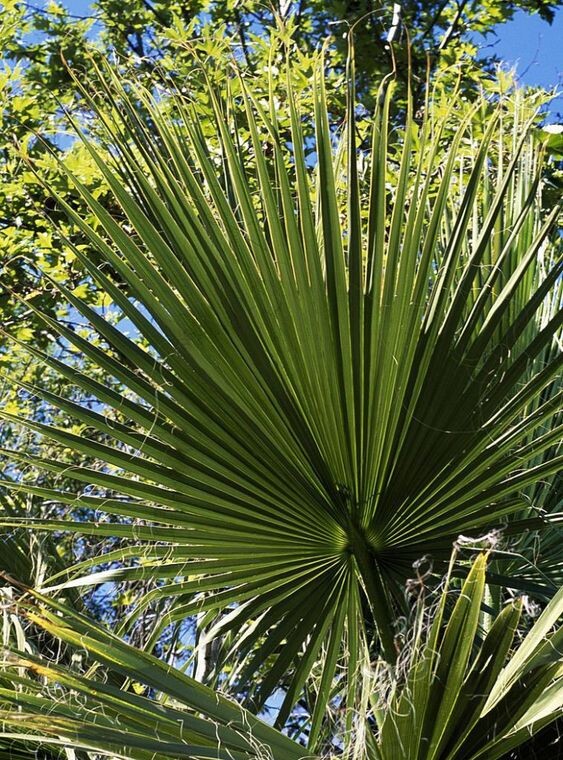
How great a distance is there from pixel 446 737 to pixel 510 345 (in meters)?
0.68

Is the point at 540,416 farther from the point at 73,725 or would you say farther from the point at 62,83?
the point at 62,83

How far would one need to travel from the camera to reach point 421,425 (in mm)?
1669

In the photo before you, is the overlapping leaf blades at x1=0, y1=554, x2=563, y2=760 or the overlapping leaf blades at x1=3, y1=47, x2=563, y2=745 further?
the overlapping leaf blades at x1=3, y1=47, x2=563, y2=745

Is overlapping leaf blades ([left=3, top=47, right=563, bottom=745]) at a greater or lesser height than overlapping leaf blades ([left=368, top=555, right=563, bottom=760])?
greater

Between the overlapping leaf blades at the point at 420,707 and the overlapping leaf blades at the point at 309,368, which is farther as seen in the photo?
the overlapping leaf blades at the point at 309,368

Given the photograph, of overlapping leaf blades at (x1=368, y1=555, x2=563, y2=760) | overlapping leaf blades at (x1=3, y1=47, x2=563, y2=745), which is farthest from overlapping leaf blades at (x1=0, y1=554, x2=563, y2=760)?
overlapping leaf blades at (x1=3, y1=47, x2=563, y2=745)

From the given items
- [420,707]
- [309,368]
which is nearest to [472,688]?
[420,707]

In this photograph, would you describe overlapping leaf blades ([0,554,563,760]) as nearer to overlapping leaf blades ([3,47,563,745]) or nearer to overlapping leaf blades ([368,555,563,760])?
overlapping leaf blades ([368,555,563,760])

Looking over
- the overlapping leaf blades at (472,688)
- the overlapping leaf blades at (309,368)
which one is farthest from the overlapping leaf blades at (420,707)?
the overlapping leaf blades at (309,368)

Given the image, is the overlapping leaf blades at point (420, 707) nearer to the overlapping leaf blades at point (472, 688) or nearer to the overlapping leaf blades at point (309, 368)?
the overlapping leaf blades at point (472, 688)

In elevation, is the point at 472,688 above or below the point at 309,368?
below

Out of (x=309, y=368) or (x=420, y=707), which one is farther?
(x=309, y=368)

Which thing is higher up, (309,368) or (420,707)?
(309,368)

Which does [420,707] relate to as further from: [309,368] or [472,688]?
[309,368]
